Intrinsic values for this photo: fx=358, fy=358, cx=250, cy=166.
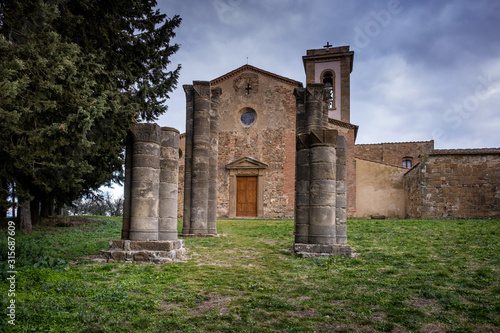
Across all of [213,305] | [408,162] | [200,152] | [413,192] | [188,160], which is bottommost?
[213,305]

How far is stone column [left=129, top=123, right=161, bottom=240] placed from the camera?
780cm

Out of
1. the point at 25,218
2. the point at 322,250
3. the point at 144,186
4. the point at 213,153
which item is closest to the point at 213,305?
the point at 144,186

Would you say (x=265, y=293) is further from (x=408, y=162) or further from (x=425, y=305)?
(x=408, y=162)

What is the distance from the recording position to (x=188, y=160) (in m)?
13.3

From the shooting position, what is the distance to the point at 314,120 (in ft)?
42.1

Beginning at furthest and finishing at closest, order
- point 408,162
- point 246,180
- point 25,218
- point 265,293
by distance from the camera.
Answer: point 408,162, point 246,180, point 25,218, point 265,293

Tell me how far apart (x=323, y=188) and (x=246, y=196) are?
56.9 ft

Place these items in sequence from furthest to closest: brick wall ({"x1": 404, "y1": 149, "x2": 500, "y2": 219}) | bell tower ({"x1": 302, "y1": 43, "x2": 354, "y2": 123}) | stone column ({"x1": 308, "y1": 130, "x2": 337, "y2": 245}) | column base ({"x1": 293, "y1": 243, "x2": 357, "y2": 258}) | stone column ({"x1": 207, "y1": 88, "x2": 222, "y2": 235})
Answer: bell tower ({"x1": 302, "y1": 43, "x2": 354, "y2": 123}), brick wall ({"x1": 404, "y1": 149, "x2": 500, "y2": 219}), stone column ({"x1": 207, "y1": 88, "x2": 222, "y2": 235}), stone column ({"x1": 308, "y1": 130, "x2": 337, "y2": 245}), column base ({"x1": 293, "y1": 243, "x2": 357, "y2": 258})

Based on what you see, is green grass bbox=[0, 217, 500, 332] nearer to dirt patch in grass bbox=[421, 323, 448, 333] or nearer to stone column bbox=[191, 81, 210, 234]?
dirt patch in grass bbox=[421, 323, 448, 333]

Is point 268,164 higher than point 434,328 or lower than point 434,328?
higher

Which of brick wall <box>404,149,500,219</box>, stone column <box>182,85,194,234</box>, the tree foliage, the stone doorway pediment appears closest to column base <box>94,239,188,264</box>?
the tree foliage

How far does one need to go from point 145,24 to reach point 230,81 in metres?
14.8

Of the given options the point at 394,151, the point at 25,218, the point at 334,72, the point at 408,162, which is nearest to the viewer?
the point at 25,218

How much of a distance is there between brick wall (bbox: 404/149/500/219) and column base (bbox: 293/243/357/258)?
13.5 meters
